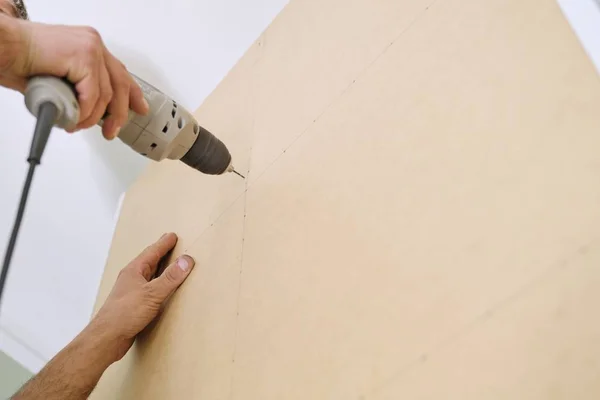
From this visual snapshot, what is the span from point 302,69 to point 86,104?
406 millimetres

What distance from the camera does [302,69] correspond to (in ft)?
3.01

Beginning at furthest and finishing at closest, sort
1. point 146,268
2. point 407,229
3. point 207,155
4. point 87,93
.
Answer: point 146,268
point 207,155
point 87,93
point 407,229

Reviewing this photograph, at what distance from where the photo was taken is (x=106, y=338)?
2.87ft

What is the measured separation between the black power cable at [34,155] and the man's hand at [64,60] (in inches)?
2.4

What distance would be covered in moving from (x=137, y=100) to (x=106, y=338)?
42 cm

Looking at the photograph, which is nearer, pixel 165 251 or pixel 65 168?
pixel 165 251

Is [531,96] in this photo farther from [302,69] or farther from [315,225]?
[302,69]

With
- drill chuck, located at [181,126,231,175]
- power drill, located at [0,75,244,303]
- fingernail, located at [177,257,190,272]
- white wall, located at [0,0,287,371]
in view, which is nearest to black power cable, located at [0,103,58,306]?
power drill, located at [0,75,244,303]

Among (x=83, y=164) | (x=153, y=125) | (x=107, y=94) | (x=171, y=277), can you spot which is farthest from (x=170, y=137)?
(x=83, y=164)

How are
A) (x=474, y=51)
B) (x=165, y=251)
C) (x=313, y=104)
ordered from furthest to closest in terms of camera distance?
(x=165, y=251)
(x=313, y=104)
(x=474, y=51)

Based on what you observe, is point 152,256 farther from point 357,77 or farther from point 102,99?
point 357,77

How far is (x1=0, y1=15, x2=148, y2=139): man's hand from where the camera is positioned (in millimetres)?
619

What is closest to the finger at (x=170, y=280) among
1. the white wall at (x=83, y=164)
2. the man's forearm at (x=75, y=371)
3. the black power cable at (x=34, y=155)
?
the man's forearm at (x=75, y=371)

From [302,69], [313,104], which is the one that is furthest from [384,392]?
[302,69]
